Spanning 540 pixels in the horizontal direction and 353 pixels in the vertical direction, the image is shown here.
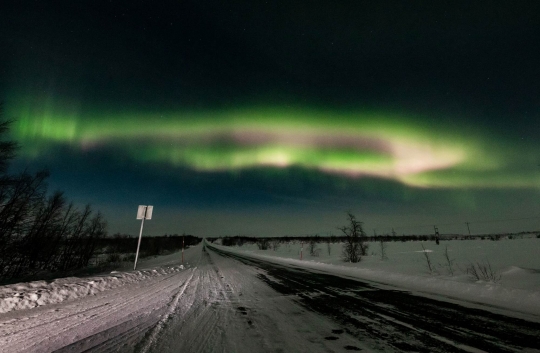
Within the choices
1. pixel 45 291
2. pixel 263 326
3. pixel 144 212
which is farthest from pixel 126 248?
pixel 263 326

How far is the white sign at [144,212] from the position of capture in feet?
41.0

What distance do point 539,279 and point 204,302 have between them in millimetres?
10414

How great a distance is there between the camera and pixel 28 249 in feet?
67.1

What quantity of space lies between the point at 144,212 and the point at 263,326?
10813 mm

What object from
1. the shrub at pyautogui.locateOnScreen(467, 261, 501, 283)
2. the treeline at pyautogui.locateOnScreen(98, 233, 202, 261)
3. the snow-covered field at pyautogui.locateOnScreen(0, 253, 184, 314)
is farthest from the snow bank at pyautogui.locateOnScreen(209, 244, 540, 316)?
the treeline at pyautogui.locateOnScreen(98, 233, 202, 261)

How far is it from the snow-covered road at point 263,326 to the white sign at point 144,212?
20.9 ft

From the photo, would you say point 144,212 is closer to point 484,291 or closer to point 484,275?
point 484,291

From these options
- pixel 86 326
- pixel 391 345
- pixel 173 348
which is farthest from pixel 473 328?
pixel 86 326

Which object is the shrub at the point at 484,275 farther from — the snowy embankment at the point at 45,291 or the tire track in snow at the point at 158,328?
the snowy embankment at the point at 45,291

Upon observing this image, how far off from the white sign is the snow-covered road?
6378 millimetres

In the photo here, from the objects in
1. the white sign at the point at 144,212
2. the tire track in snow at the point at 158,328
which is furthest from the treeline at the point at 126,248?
the tire track in snow at the point at 158,328

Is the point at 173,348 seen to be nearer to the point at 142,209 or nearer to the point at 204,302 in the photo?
the point at 204,302

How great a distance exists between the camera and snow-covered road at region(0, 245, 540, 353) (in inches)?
125

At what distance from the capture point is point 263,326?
4.00m
